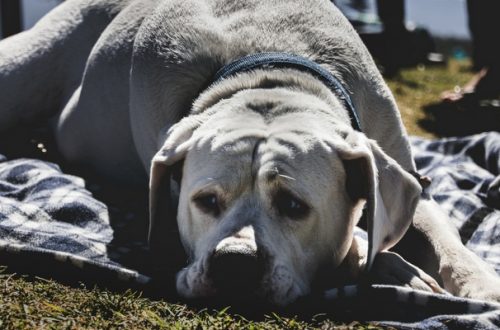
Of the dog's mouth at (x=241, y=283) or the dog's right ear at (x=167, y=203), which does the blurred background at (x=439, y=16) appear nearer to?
the dog's right ear at (x=167, y=203)

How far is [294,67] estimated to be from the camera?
9.25ft

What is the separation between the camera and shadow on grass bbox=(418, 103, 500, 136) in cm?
546

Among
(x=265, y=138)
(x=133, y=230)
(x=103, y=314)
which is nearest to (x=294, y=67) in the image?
(x=265, y=138)

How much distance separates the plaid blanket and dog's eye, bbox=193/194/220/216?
0.28 metres

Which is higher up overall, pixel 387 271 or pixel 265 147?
pixel 265 147

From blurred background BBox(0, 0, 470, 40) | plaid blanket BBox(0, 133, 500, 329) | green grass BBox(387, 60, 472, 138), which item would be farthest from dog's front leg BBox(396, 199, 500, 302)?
blurred background BBox(0, 0, 470, 40)

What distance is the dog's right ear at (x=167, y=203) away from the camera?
258 cm

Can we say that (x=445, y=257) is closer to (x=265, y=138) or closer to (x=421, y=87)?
(x=265, y=138)

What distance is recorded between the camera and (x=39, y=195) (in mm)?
3314

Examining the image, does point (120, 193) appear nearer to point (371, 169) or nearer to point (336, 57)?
point (336, 57)

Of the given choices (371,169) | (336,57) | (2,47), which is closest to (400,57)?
(2,47)

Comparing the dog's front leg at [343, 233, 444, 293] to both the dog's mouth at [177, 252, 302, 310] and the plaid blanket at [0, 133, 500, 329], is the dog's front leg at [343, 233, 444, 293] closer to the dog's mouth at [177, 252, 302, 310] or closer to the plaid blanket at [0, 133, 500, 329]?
the plaid blanket at [0, 133, 500, 329]

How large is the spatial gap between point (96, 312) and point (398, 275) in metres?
0.98

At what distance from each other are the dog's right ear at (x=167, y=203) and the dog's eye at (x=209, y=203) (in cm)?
19
